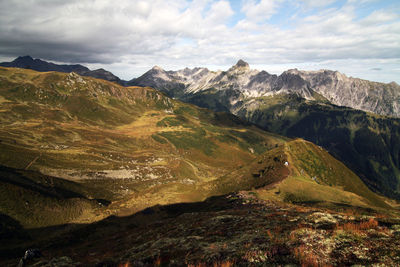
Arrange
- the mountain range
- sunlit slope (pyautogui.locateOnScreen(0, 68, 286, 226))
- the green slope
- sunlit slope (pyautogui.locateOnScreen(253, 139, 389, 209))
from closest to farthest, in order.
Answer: the mountain range < sunlit slope (pyautogui.locateOnScreen(253, 139, 389, 209)) < the green slope < sunlit slope (pyautogui.locateOnScreen(0, 68, 286, 226))

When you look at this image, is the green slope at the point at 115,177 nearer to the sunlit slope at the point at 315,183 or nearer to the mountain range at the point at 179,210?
the sunlit slope at the point at 315,183

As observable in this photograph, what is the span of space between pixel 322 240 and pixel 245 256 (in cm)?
547

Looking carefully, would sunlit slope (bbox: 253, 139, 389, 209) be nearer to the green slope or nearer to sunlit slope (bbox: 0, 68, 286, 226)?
the green slope

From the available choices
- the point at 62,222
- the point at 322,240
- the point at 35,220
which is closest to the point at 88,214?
the point at 62,222

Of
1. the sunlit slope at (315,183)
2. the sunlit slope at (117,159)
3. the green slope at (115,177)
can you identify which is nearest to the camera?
the sunlit slope at (315,183)

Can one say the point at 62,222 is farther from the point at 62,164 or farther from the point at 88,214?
the point at 62,164

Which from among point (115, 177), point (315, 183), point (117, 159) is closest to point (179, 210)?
point (315, 183)

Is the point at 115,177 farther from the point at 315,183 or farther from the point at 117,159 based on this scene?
the point at 315,183

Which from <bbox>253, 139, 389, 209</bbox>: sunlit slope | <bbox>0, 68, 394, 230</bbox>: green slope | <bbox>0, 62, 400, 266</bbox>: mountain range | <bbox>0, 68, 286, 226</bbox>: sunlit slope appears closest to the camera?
<bbox>0, 62, 400, 266</bbox>: mountain range

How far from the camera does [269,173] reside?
71.2 metres

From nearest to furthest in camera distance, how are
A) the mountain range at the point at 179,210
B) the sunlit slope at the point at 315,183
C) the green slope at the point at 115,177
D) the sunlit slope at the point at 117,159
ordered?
the mountain range at the point at 179,210
the sunlit slope at the point at 315,183
the green slope at the point at 115,177
the sunlit slope at the point at 117,159

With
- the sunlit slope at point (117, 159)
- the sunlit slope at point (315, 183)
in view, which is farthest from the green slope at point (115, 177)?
the sunlit slope at point (117, 159)

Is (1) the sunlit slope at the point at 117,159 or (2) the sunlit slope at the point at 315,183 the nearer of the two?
(2) the sunlit slope at the point at 315,183

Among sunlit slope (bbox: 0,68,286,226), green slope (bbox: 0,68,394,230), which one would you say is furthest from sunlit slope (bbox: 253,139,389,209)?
sunlit slope (bbox: 0,68,286,226)
